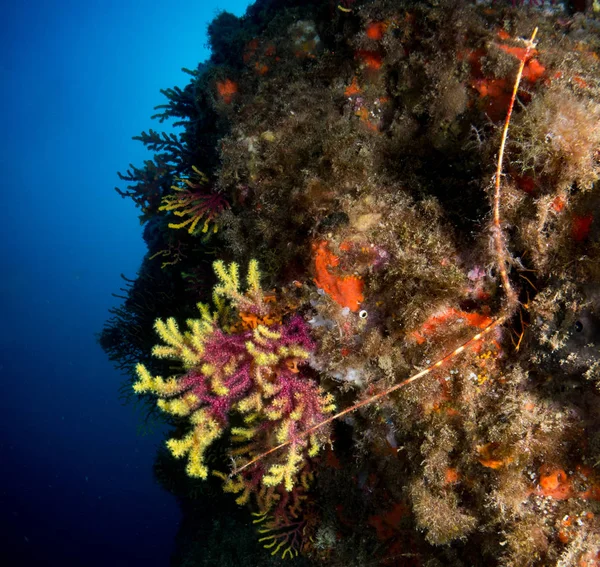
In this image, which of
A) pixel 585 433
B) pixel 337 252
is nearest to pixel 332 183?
pixel 337 252

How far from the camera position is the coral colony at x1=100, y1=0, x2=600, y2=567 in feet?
8.99

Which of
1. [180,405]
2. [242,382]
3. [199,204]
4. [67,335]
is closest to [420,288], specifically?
[242,382]

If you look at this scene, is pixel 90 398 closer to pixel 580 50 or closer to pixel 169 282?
pixel 169 282

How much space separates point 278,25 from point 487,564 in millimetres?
6561

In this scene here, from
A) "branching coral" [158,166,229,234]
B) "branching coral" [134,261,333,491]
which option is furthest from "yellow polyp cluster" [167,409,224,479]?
"branching coral" [158,166,229,234]

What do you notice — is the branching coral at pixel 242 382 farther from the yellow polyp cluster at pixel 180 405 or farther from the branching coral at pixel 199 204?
the branching coral at pixel 199 204

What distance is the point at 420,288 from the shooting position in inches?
121

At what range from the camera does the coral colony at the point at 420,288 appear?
2740 mm

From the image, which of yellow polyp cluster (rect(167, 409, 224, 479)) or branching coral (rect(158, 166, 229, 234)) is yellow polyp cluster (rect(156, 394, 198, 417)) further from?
branching coral (rect(158, 166, 229, 234))

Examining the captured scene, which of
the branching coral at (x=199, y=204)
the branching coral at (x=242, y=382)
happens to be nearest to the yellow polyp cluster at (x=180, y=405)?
the branching coral at (x=242, y=382)

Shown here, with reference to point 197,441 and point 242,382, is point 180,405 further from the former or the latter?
point 242,382

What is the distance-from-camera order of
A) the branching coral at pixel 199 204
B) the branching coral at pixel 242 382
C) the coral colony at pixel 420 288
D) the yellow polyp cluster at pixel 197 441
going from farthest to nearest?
1. the branching coral at pixel 199 204
2. the branching coral at pixel 242 382
3. the yellow polyp cluster at pixel 197 441
4. the coral colony at pixel 420 288

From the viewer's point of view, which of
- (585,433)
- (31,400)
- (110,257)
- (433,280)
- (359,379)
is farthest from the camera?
(110,257)

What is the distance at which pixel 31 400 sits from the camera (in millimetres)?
39406
